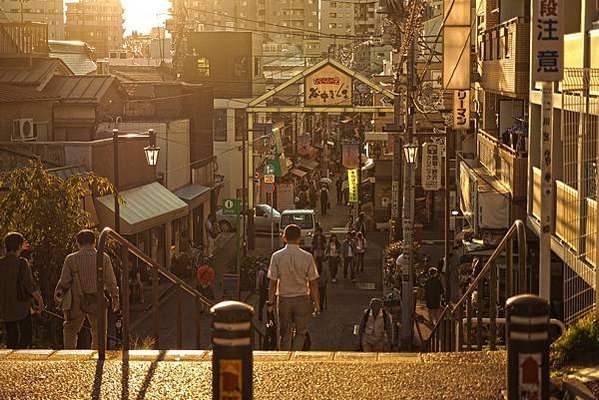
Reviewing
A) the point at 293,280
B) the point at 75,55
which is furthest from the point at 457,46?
the point at 75,55

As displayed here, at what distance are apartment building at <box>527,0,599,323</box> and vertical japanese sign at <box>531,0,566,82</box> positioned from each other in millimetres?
3948

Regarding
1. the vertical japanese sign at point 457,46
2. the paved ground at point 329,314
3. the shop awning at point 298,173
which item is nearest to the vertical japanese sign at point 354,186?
the paved ground at point 329,314

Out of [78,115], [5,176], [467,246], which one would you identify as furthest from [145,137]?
[5,176]

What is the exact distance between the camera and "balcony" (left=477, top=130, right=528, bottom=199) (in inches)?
822

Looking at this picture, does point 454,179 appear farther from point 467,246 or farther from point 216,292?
point 467,246

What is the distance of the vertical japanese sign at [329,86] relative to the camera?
40156 millimetres

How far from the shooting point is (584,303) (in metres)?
13.0

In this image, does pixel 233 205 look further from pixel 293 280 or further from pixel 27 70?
pixel 293 280

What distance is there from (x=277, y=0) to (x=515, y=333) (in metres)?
167

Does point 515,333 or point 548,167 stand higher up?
point 548,167

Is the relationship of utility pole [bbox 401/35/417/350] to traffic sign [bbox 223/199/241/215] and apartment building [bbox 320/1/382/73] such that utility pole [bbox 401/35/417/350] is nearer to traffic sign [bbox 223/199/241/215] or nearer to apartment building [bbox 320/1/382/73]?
traffic sign [bbox 223/199/241/215]

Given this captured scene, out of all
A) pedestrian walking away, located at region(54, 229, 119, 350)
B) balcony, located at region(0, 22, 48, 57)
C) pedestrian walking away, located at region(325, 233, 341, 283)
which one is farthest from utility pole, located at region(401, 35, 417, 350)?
balcony, located at region(0, 22, 48, 57)

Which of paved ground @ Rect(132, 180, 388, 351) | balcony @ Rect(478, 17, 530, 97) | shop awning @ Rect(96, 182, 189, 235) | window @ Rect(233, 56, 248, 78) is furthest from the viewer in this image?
window @ Rect(233, 56, 248, 78)

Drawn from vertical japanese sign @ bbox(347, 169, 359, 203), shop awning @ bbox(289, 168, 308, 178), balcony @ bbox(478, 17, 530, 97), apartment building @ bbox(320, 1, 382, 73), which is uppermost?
apartment building @ bbox(320, 1, 382, 73)
